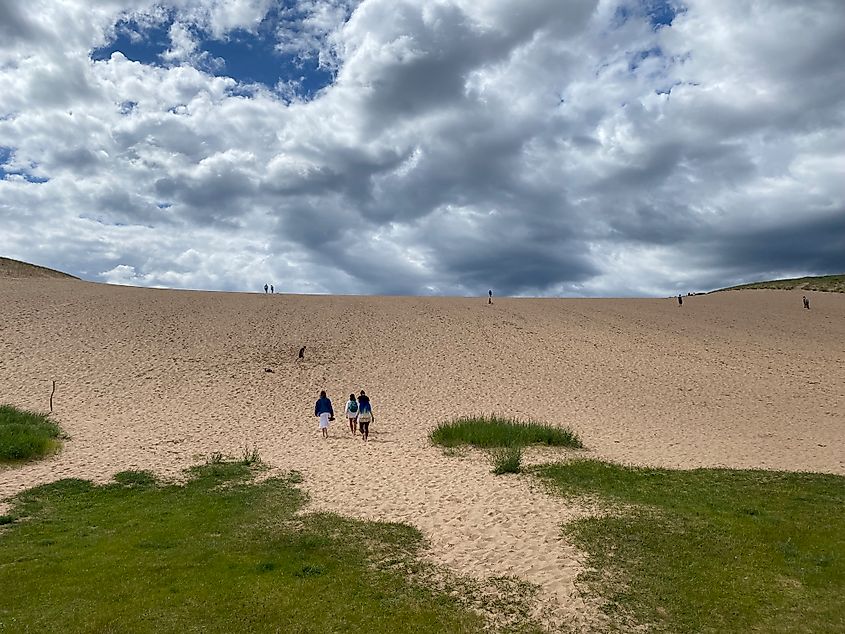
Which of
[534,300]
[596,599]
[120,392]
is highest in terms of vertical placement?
[534,300]

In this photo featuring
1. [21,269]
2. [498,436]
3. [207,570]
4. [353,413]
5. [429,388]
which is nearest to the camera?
[207,570]

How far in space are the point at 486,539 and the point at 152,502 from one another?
7.10 metres

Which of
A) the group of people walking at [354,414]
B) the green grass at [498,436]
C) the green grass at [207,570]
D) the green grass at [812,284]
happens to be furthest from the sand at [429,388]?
the green grass at [812,284]

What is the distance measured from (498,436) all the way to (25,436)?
521 inches

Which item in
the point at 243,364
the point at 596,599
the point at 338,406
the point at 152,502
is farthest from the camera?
the point at 243,364

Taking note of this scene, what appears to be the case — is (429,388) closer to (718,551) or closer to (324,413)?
(324,413)

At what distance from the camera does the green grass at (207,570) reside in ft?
22.7

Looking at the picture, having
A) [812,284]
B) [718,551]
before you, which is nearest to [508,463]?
[718,551]

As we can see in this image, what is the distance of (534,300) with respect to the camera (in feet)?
190

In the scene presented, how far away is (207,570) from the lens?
842 centimetres

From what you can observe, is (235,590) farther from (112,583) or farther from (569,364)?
(569,364)

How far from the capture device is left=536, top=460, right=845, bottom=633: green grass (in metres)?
7.14

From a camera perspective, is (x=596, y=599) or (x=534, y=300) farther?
(x=534, y=300)

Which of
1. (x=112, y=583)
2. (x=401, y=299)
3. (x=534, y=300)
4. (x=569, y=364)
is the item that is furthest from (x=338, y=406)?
(x=534, y=300)
